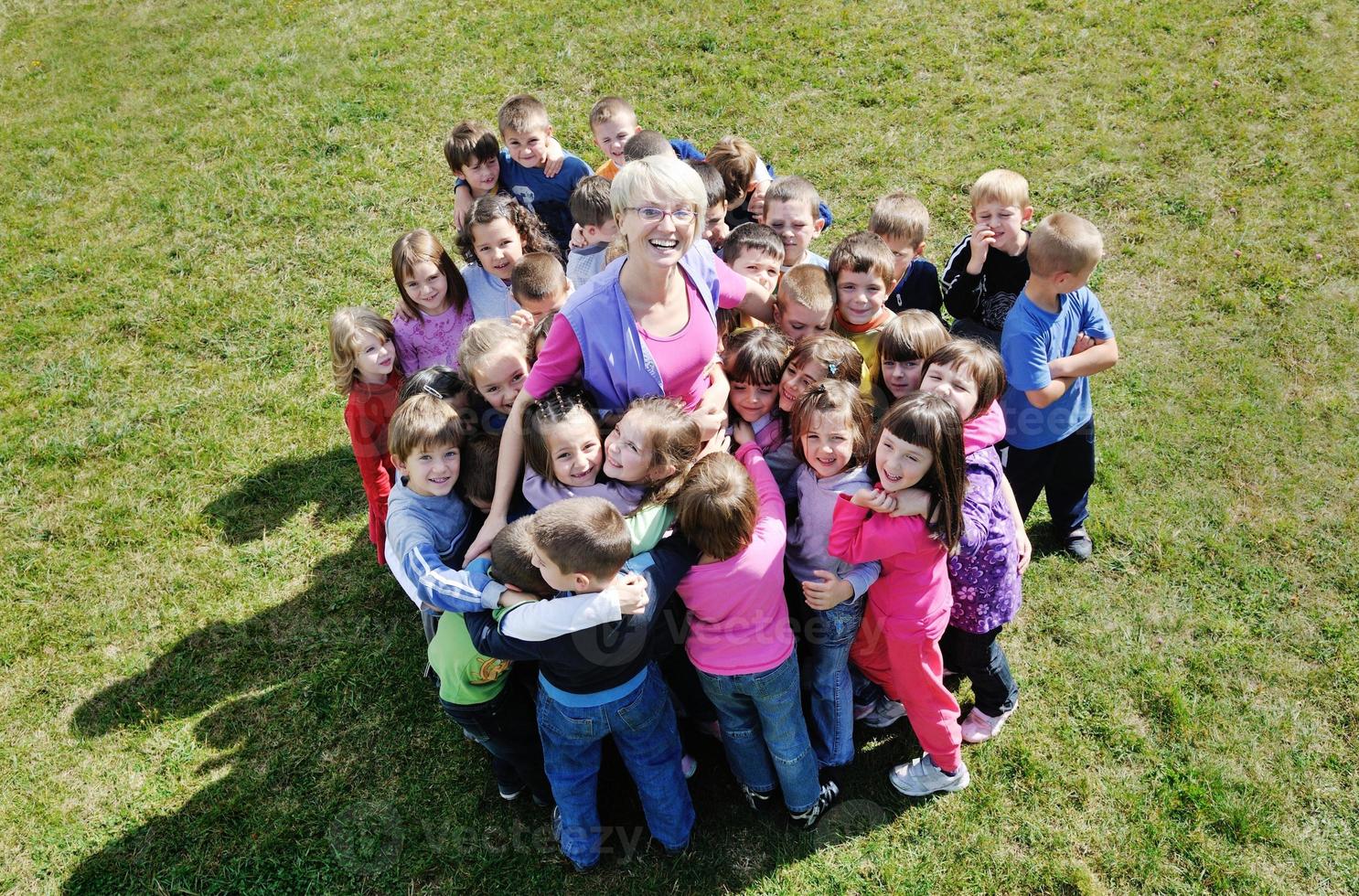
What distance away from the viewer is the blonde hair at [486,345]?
13.3ft

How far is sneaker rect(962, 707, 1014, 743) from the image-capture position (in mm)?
4332

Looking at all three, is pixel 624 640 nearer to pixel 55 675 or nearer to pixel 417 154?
pixel 55 675

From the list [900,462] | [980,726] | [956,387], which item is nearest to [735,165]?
[956,387]

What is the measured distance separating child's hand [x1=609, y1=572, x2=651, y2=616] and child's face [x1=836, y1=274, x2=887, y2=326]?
1.93 m

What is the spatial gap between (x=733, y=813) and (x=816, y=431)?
75.2 inches

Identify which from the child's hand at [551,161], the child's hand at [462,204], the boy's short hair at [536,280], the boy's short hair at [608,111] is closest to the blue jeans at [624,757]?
the boy's short hair at [536,280]

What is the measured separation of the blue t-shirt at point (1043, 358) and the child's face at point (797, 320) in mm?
953

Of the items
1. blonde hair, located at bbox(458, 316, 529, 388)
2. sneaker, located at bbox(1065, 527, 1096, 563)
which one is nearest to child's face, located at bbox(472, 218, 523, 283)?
blonde hair, located at bbox(458, 316, 529, 388)

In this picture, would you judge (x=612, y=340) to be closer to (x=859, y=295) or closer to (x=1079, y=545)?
(x=859, y=295)

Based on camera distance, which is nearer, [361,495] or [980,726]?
[980,726]

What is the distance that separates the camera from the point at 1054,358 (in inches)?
179

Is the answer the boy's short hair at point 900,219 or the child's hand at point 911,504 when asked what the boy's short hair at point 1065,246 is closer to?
the boy's short hair at point 900,219

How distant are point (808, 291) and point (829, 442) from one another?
0.96 m

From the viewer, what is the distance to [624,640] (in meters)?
3.36
